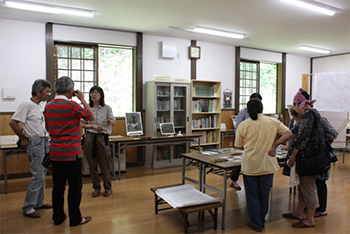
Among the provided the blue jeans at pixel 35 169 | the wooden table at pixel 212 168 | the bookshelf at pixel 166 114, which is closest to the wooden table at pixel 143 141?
the bookshelf at pixel 166 114

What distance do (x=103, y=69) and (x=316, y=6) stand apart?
461 centimetres

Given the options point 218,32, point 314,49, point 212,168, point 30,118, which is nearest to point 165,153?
point 212,168

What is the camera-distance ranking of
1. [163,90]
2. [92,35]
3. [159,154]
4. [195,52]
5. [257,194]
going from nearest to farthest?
[257,194] → [92,35] → [159,154] → [163,90] → [195,52]

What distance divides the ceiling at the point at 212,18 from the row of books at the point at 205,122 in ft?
6.91

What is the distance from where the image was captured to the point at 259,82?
29.8 feet

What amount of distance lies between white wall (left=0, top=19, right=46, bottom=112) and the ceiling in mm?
205

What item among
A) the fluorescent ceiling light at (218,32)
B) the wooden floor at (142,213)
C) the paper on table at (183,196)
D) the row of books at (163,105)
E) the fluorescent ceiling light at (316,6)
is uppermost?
the fluorescent ceiling light at (218,32)

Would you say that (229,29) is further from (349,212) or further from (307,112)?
(349,212)

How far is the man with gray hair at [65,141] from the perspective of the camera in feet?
10.0

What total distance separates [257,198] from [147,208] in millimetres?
1589

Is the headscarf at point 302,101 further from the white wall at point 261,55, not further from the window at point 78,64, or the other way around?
the white wall at point 261,55

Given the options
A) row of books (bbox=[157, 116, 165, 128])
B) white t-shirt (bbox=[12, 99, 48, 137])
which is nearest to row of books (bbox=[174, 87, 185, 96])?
row of books (bbox=[157, 116, 165, 128])

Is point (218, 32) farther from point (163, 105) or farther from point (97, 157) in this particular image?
point (97, 157)

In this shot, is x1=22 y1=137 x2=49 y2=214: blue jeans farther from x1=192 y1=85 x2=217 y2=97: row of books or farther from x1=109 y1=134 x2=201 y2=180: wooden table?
x1=192 y1=85 x2=217 y2=97: row of books
